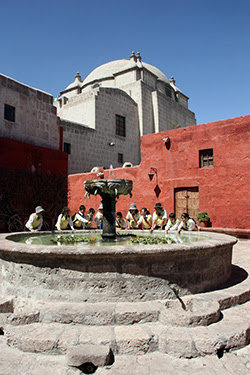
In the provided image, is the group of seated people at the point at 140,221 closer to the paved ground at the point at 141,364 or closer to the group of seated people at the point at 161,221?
the group of seated people at the point at 161,221

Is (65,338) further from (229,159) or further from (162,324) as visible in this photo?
(229,159)

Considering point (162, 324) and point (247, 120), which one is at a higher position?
point (247, 120)

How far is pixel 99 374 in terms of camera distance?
2680 millimetres

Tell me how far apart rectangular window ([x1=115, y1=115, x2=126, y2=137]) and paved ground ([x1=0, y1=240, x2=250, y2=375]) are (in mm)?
18220

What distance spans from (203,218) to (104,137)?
Result: 986cm

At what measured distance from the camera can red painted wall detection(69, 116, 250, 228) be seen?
36.2 ft

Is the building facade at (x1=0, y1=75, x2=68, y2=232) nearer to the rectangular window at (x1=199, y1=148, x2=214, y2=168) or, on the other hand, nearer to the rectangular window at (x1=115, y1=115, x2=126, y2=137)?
the rectangular window at (x1=199, y1=148, x2=214, y2=168)

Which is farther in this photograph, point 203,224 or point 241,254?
point 203,224

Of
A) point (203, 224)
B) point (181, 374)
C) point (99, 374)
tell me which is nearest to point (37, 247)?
point (99, 374)

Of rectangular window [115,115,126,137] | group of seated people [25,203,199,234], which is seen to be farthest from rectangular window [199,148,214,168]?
rectangular window [115,115,126,137]

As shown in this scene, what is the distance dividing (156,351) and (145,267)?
99 cm

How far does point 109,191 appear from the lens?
537 cm

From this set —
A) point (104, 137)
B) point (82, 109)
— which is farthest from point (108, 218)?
point (82, 109)

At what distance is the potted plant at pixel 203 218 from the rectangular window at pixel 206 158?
6.34 feet
